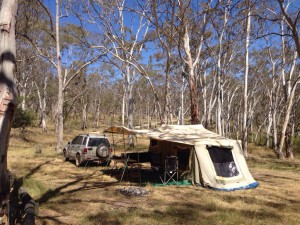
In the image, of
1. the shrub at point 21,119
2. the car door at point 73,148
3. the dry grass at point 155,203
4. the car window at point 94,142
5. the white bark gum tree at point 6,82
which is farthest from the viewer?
the shrub at point 21,119

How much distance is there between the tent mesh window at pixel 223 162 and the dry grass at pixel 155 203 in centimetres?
80

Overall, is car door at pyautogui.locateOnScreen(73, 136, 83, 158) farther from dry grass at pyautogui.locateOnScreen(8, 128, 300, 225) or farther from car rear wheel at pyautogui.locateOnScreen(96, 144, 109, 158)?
dry grass at pyautogui.locateOnScreen(8, 128, 300, 225)

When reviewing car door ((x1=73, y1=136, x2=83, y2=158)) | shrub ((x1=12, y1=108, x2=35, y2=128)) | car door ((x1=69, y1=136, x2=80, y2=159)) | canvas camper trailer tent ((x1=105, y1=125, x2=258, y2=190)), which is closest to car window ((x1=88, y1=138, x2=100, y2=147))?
car door ((x1=73, y1=136, x2=83, y2=158))

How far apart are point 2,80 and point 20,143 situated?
25.6 metres

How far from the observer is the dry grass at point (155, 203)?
740 cm

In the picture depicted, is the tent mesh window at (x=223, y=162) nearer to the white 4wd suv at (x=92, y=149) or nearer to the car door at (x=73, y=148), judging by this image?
the white 4wd suv at (x=92, y=149)

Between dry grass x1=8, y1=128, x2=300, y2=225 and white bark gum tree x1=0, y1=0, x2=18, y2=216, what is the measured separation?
3.33 meters

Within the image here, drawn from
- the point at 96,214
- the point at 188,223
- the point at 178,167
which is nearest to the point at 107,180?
the point at 178,167

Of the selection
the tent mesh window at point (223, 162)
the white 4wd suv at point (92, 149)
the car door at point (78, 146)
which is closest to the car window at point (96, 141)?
the white 4wd suv at point (92, 149)

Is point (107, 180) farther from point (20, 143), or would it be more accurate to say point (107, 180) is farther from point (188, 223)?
point (20, 143)

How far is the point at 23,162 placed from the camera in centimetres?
1598

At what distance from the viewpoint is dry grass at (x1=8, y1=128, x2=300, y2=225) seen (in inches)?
291

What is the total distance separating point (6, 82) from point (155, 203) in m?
5.89

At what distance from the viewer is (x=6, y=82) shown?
3.82 m
